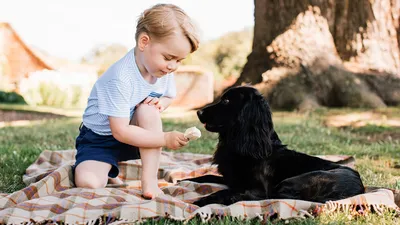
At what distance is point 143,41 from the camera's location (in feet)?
11.0

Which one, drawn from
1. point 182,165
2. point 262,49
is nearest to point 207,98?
point 262,49

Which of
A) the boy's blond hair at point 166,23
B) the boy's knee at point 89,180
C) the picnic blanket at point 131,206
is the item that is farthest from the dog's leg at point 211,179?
the boy's blond hair at point 166,23

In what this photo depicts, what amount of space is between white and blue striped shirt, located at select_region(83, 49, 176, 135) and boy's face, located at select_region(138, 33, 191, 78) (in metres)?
0.14

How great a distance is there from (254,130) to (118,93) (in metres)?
0.93

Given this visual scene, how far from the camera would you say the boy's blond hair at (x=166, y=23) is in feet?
10.6

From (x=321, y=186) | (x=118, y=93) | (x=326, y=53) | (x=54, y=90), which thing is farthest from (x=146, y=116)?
(x=54, y=90)

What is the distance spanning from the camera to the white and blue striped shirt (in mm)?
3352

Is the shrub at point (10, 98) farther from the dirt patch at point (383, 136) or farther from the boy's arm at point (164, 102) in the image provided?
the boy's arm at point (164, 102)

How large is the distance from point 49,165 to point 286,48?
5988 mm

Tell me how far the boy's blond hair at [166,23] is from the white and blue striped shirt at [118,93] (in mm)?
277

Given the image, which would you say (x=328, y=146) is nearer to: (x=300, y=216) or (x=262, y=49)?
(x=300, y=216)

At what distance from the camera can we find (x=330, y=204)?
9.44ft

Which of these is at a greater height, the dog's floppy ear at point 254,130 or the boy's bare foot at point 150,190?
the dog's floppy ear at point 254,130

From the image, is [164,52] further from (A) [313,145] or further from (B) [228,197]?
(A) [313,145]
